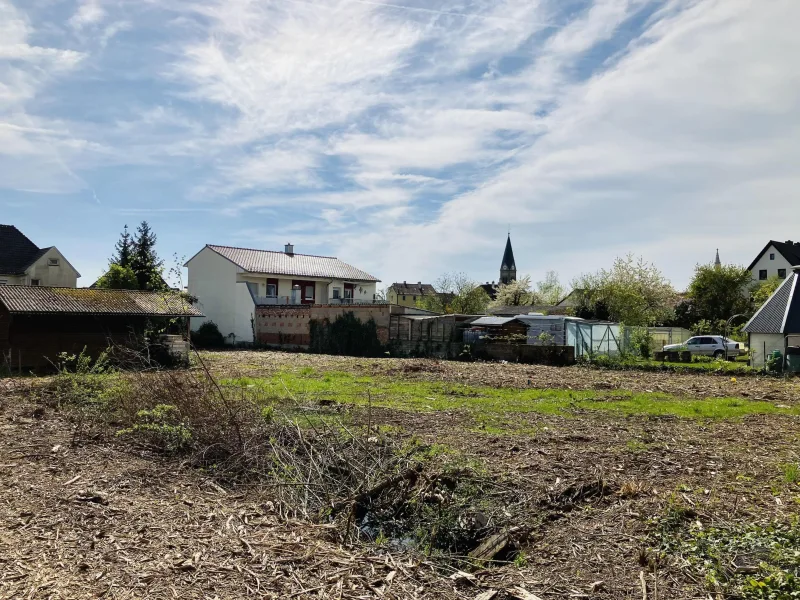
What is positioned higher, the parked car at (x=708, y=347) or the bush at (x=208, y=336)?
the bush at (x=208, y=336)

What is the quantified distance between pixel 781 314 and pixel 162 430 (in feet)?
82.9

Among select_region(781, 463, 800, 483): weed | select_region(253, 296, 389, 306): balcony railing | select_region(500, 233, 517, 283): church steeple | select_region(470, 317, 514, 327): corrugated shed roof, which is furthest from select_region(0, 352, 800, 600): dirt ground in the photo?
select_region(500, 233, 517, 283): church steeple

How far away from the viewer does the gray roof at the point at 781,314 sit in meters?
24.6

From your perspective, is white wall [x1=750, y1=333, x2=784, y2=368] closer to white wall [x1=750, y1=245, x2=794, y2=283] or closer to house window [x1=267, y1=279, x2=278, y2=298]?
house window [x1=267, y1=279, x2=278, y2=298]

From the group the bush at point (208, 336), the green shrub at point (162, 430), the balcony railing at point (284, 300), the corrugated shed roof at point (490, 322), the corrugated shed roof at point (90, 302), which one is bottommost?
the green shrub at point (162, 430)

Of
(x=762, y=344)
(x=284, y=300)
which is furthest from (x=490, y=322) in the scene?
(x=284, y=300)

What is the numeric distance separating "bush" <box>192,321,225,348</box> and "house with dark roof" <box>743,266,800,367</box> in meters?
28.8

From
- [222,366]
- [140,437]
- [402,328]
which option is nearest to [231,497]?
[140,437]

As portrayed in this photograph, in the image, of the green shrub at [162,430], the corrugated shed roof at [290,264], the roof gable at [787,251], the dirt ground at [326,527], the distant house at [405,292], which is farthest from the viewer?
the distant house at [405,292]

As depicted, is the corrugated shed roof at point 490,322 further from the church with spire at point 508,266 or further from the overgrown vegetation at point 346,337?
the church with spire at point 508,266

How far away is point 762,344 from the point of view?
1008 inches

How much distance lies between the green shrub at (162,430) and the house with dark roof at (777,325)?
23564 millimetres

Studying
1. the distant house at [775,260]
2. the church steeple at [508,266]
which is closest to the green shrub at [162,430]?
the distant house at [775,260]

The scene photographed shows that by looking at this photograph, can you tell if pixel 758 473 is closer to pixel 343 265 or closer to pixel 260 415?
pixel 260 415
